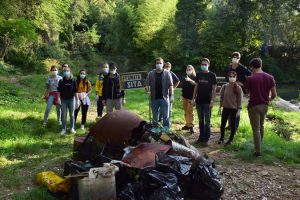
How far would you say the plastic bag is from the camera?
5648 millimetres

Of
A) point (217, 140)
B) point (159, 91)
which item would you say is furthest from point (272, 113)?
point (159, 91)

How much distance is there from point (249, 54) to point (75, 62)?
50.7 ft

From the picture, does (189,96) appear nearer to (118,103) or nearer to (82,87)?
(118,103)

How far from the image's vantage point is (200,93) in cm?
841

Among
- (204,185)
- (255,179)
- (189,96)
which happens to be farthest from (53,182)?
(189,96)

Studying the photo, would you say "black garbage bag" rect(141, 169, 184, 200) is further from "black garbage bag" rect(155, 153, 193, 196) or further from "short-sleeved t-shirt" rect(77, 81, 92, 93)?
"short-sleeved t-shirt" rect(77, 81, 92, 93)

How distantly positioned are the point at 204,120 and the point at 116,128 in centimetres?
274

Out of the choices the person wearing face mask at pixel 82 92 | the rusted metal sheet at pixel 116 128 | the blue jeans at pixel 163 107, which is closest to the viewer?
the rusted metal sheet at pixel 116 128

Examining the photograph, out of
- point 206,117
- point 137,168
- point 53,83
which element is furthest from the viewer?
point 53,83

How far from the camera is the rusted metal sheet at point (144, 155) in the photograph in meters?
5.46

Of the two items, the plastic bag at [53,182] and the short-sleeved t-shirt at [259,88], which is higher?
the short-sleeved t-shirt at [259,88]

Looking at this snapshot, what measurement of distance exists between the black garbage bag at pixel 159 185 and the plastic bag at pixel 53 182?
1.20m

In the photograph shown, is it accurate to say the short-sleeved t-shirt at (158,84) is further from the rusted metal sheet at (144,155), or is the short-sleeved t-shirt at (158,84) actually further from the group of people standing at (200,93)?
the rusted metal sheet at (144,155)

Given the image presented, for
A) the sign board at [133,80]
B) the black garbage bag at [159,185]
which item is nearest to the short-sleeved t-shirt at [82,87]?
the sign board at [133,80]
